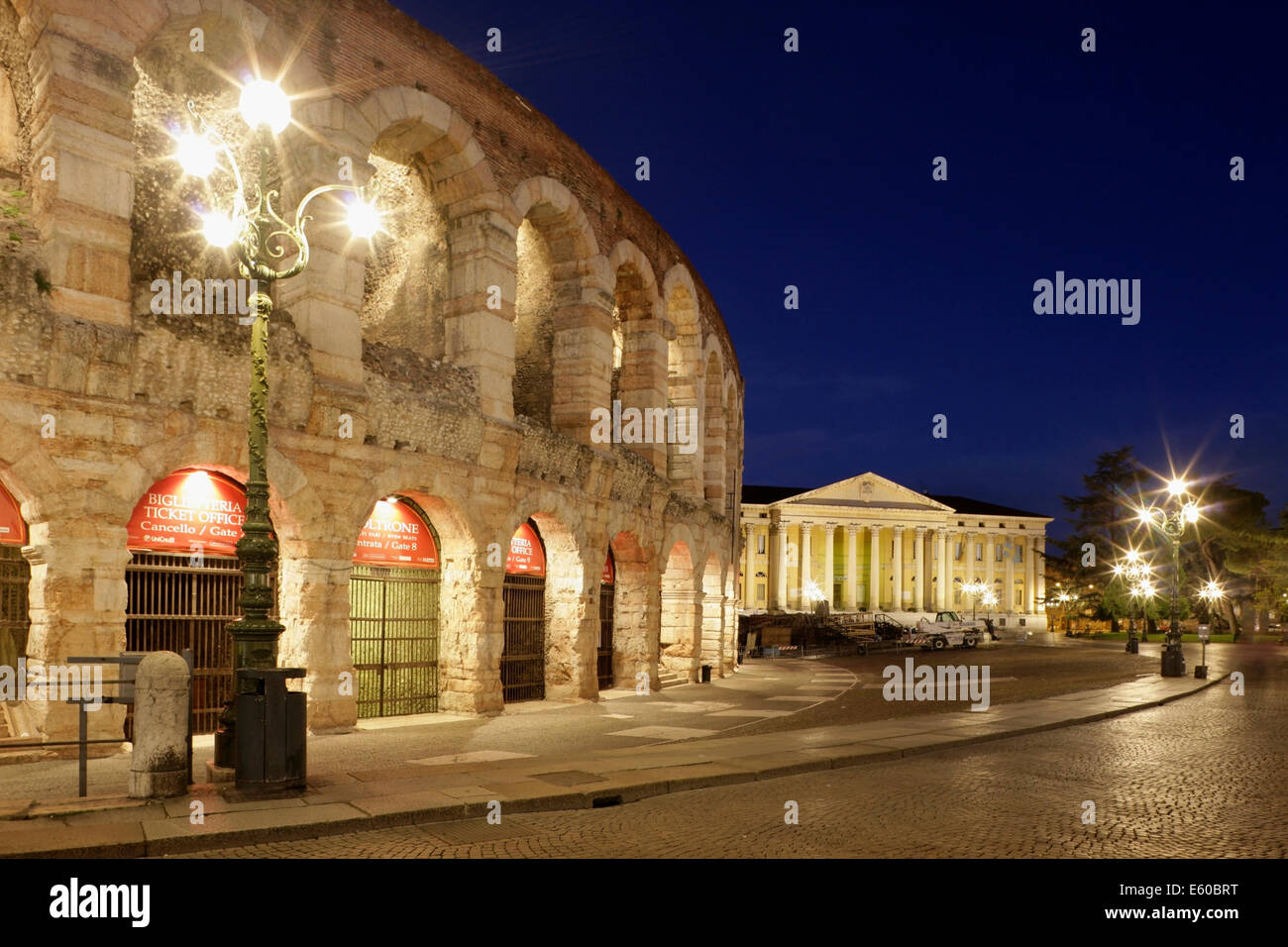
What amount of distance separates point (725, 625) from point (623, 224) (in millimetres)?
13927

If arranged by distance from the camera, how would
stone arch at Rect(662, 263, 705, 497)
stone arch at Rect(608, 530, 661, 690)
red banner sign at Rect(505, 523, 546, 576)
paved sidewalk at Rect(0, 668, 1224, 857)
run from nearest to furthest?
paved sidewalk at Rect(0, 668, 1224, 857)
red banner sign at Rect(505, 523, 546, 576)
stone arch at Rect(608, 530, 661, 690)
stone arch at Rect(662, 263, 705, 497)

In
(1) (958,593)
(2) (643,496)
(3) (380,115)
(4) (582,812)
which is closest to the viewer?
(4) (582,812)

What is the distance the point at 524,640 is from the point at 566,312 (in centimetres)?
684

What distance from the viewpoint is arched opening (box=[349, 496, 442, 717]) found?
54.2 feet

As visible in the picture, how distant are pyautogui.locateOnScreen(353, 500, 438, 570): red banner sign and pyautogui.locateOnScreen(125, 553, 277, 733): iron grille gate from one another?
5.86ft

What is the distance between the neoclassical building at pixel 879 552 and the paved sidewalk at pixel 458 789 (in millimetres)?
82479

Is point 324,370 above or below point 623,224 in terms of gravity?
below

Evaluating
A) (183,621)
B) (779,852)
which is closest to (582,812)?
(779,852)

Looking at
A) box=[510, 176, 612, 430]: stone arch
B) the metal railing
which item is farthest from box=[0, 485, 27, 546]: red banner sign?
box=[510, 176, 612, 430]: stone arch

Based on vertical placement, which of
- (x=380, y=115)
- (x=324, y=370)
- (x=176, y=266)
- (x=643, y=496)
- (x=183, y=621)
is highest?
(x=380, y=115)

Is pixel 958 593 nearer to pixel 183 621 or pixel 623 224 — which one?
pixel 623 224

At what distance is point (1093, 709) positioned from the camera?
18.3 m

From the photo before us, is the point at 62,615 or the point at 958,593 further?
the point at 958,593

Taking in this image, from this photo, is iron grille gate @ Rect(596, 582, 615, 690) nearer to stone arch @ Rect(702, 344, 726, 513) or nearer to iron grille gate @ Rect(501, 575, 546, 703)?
iron grille gate @ Rect(501, 575, 546, 703)
